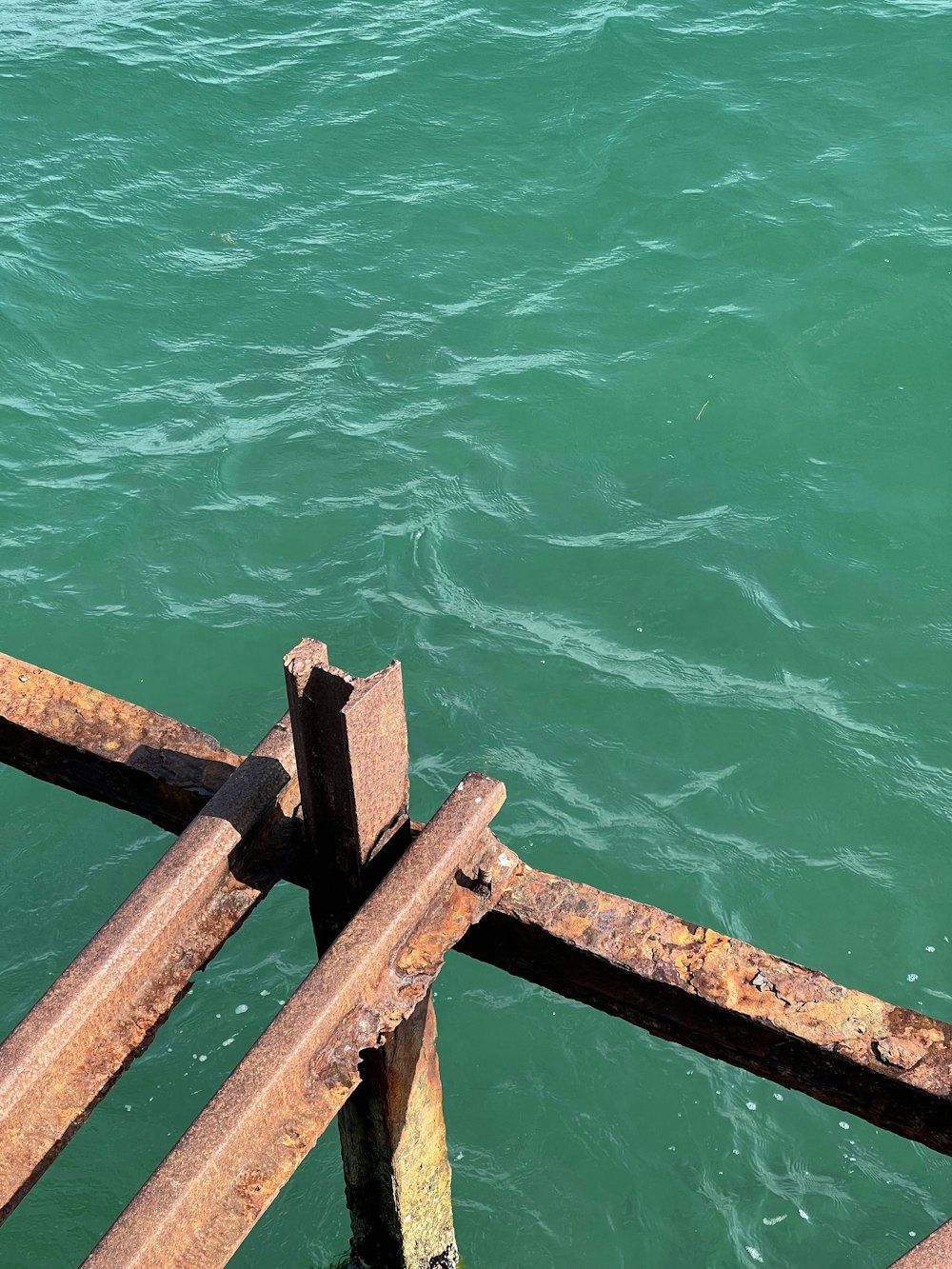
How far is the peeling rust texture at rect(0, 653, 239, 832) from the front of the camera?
3.41m

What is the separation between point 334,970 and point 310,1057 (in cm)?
19

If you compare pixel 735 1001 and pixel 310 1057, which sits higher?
pixel 310 1057

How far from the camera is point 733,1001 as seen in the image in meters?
2.83

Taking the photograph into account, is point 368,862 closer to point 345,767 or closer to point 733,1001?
point 345,767

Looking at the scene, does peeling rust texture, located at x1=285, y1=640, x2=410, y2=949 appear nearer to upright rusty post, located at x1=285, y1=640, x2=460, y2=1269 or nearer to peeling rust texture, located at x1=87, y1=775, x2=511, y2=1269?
upright rusty post, located at x1=285, y1=640, x2=460, y2=1269

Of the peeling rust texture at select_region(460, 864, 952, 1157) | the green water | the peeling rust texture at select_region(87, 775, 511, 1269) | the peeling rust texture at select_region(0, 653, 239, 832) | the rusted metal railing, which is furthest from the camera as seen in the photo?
the green water

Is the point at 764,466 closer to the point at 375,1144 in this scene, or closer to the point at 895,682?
the point at 895,682

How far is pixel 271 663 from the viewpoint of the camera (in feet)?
28.5

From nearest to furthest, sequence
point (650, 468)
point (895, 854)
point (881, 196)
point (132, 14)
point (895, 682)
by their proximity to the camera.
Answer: point (895, 854)
point (895, 682)
point (650, 468)
point (881, 196)
point (132, 14)

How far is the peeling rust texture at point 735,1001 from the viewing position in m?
2.75

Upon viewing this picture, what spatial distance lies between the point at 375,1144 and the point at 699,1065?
2973 mm

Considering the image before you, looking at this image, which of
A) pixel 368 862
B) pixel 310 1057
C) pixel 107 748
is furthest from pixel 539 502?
pixel 310 1057

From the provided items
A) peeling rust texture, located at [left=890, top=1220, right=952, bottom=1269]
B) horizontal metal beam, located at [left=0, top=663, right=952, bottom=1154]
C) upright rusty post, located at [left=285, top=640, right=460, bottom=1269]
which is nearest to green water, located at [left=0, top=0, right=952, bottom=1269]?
upright rusty post, located at [left=285, top=640, right=460, bottom=1269]

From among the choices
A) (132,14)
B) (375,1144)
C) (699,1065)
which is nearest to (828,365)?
(699,1065)
